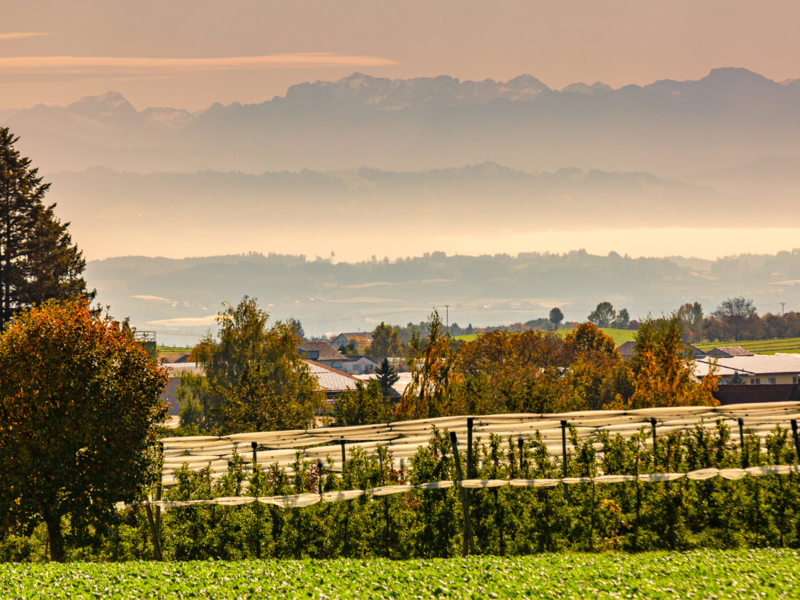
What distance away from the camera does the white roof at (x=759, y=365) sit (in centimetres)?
9031

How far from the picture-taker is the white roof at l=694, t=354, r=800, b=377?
3556 inches

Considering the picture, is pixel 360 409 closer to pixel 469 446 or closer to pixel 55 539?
pixel 469 446

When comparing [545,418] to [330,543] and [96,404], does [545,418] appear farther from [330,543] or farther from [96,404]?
[96,404]

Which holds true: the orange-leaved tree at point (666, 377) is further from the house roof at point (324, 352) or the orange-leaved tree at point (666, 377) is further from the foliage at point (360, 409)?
the house roof at point (324, 352)

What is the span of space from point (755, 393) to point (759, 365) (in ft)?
127

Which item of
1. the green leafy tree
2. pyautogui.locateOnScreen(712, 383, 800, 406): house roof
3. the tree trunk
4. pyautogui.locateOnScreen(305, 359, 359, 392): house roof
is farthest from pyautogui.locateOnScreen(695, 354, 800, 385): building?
the tree trunk

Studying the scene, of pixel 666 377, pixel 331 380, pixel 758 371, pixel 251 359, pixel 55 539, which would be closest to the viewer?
pixel 55 539

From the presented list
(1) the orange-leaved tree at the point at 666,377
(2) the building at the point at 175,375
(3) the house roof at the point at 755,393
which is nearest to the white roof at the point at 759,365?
(3) the house roof at the point at 755,393

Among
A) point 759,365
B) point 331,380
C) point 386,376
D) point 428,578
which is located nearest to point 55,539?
point 428,578

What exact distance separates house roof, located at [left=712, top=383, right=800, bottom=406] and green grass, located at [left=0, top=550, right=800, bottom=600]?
52.0 m

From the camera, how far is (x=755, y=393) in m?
62.3

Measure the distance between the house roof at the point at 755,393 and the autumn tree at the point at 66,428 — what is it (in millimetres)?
57793

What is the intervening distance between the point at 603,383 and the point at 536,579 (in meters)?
63.0

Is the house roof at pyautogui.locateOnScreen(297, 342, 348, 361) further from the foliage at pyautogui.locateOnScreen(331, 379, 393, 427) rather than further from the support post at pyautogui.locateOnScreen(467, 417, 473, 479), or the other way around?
the support post at pyautogui.locateOnScreen(467, 417, 473, 479)
